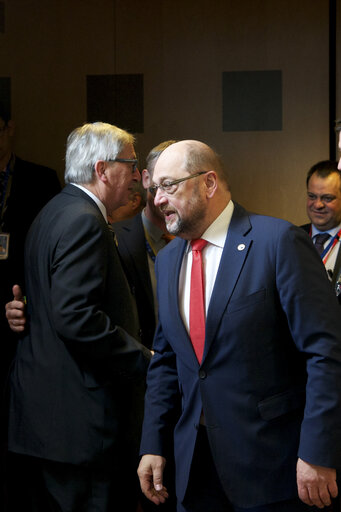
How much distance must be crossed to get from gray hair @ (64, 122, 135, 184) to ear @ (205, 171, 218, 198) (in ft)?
2.44

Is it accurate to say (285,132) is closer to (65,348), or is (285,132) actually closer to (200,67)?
(200,67)

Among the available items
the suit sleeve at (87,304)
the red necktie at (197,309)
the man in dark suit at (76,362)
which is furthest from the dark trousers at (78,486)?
the red necktie at (197,309)

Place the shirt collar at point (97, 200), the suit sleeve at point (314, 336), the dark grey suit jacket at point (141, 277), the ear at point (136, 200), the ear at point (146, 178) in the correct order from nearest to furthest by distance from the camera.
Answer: the suit sleeve at point (314, 336), the shirt collar at point (97, 200), the dark grey suit jacket at point (141, 277), the ear at point (146, 178), the ear at point (136, 200)

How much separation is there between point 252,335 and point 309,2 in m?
3.34

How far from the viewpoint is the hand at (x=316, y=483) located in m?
1.61

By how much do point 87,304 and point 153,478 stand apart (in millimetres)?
650

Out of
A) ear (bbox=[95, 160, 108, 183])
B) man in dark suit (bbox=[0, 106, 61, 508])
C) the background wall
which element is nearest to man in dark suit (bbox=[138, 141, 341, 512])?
ear (bbox=[95, 160, 108, 183])

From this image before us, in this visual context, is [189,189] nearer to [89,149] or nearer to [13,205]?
[89,149]

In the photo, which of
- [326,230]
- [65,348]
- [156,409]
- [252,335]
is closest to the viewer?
[252,335]

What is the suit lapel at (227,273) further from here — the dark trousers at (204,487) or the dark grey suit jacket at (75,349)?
the dark grey suit jacket at (75,349)

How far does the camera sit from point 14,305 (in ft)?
8.03

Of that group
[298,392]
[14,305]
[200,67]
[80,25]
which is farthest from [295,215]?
[298,392]

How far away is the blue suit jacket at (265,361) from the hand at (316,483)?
47 millimetres

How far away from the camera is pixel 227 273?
1792mm
